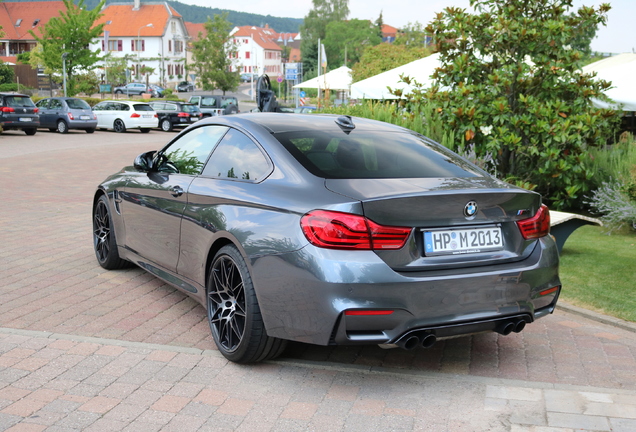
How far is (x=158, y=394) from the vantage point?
13.2ft

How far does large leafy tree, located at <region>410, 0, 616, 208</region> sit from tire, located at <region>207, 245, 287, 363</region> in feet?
20.7

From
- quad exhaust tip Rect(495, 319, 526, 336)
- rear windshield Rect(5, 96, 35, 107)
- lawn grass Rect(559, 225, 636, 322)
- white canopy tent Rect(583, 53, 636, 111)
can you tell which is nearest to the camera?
quad exhaust tip Rect(495, 319, 526, 336)

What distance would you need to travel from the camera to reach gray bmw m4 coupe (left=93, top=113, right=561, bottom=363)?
12.5 ft

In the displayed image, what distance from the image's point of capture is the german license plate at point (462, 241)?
393cm

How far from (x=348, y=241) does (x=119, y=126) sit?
1294 inches

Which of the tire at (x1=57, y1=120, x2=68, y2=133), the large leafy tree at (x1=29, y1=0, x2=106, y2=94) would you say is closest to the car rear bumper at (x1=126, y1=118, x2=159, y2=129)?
the tire at (x1=57, y1=120, x2=68, y2=133)

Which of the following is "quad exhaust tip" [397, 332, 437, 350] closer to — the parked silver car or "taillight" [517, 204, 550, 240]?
"taillight" [517, 204, 550, 240]

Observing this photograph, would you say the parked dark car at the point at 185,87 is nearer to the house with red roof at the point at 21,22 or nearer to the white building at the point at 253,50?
the house with red roof at the point at 21,22

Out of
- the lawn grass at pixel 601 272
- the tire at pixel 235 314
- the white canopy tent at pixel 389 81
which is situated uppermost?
the white canopy tent at pixel 389 81

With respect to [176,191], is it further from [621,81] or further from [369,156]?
[621,81]

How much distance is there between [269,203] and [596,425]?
6.73 ft

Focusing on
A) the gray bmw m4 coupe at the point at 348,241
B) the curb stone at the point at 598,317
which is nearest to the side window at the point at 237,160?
the gray bmw m4 coupe at the point at 348,241

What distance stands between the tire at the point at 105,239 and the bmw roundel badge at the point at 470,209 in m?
3.70

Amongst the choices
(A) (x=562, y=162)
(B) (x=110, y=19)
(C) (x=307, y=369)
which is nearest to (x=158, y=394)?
(C) (x=307, y=369)
